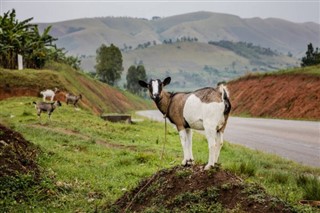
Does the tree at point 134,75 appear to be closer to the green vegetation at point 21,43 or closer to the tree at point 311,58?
Answer: the tree at point 311,58

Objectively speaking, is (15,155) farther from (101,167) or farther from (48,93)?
(48,93)

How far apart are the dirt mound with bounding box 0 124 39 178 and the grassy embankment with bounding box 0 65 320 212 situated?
320 millimetres

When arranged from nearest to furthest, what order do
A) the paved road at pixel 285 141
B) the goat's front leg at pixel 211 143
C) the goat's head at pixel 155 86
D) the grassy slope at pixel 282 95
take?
the goat's front leg at pixel 211 143, the goat's head at pixel 155 86, the paved road at pixel 285 141, the grassy slope at pixel 282 95

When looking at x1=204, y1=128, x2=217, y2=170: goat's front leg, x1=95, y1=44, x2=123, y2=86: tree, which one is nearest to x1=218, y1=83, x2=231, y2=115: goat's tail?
x1=204, y1=128, x2=217, y2=170: goat's front leg

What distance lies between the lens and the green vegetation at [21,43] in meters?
36.3

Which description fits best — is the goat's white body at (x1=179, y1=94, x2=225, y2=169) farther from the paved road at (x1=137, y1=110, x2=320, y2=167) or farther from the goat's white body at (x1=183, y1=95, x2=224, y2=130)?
the paved road at (x1=137, y1=110, x2=320, y2=167)

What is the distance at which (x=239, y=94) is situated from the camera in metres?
59.2

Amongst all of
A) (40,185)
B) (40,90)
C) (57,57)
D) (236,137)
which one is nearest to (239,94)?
(57,57)

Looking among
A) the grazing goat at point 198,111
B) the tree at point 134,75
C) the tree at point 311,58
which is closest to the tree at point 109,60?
the tree at point 134,75

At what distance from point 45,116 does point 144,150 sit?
9747 millimetres

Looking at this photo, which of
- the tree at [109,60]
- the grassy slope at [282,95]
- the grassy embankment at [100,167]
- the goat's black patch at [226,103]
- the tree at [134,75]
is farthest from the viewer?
the tree at [134,75]

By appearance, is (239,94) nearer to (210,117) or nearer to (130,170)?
(130,170)

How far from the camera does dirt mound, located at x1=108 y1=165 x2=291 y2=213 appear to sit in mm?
6375

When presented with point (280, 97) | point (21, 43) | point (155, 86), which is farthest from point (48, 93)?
point (155, 86)
